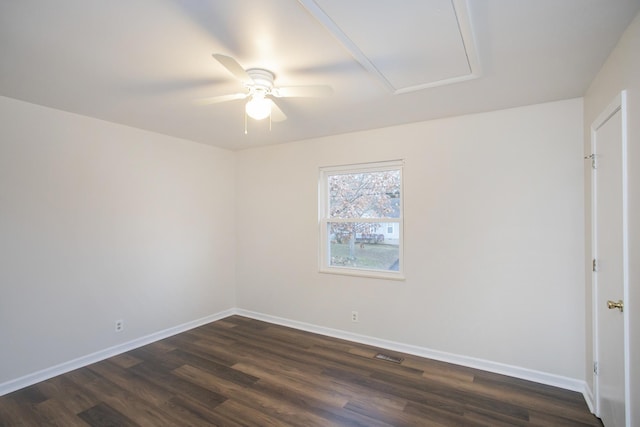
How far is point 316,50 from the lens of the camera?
191 centimetres

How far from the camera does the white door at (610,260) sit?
1814 mm

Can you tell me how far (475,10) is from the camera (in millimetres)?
1546

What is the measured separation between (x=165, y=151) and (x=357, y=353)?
3.32 meters

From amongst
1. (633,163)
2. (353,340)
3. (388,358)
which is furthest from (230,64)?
(353,340)

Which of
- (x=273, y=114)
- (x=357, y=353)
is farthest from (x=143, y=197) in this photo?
(x=357, y=353)

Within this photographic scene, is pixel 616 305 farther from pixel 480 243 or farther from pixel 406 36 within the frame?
pixel 406 36

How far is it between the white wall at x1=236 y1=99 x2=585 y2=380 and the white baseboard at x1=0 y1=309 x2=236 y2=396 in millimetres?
1593

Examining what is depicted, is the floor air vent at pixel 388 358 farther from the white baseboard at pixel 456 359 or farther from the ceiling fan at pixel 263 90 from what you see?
the ceiling fan at pixel 263 90

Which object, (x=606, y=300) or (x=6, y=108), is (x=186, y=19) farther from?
(x=606, y=300)

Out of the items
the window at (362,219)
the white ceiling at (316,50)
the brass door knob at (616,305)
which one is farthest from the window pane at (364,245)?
the brass door knob at (616,305)

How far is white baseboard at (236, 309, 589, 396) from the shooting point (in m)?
2.70

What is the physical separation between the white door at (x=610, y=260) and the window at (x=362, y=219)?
1671 mm

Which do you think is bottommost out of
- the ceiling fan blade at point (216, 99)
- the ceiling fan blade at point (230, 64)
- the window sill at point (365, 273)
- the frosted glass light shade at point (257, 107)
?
the window sill at point (365, 273)

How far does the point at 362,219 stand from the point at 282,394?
2.04 m
